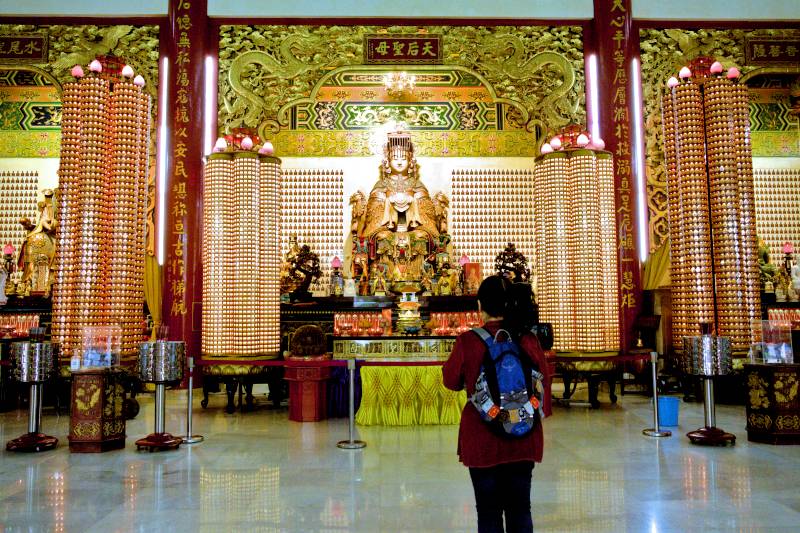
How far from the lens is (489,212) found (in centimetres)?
1056

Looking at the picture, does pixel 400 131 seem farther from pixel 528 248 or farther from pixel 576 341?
pixel 576 341

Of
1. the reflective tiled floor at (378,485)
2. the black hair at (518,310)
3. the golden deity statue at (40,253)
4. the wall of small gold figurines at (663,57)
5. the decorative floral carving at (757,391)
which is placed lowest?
the reflective tiled floor at (378,485)

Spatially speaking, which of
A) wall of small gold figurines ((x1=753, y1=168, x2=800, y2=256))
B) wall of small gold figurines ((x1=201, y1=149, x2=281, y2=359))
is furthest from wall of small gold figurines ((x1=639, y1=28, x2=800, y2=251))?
wall of small gold figurines ((x1=201, y1=149, x2=281, y2=359))

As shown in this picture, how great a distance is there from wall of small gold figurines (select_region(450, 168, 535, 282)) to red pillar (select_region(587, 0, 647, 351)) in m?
1.89

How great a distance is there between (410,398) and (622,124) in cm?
559

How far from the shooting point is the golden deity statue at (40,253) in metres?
8.85

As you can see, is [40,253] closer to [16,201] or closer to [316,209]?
[16,201]

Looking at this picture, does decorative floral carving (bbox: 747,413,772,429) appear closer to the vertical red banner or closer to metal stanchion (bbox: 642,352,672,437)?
metal stanchion (bbox: 642,352,672,437)

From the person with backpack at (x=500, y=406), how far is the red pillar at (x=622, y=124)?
6.70m

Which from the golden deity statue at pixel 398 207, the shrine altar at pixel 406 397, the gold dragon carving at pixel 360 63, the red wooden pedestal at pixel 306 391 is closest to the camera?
the shrine altar at pixel 406 397

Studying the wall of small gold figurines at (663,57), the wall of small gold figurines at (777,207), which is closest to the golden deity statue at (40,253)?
the wall of small gold figurines at (663,57)

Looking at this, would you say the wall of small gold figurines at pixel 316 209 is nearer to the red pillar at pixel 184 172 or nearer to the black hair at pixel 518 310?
the red pillar at pixel 184 172

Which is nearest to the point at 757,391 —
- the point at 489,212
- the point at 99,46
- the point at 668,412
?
the point at 668,412

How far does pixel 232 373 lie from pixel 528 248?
18.4 feet
